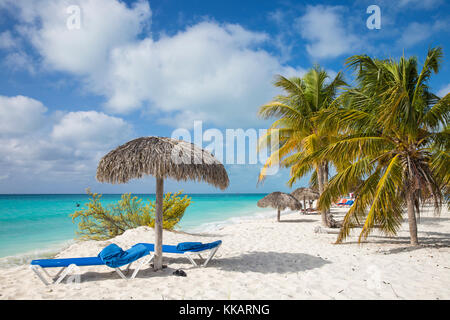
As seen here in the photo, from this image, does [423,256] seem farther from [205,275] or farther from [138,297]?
[138,297]

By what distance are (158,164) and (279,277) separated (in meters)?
2.78

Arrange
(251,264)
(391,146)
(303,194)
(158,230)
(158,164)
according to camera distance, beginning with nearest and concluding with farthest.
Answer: (158,164)
(158,230)
(251,264)
(391,146)
(303,194)

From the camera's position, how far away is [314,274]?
4.34m

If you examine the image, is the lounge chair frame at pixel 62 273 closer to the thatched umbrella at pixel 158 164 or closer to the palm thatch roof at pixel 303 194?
the thatched umbrella at pixel 158 164

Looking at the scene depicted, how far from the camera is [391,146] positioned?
20.5ft

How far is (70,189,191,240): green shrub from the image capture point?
8797mm

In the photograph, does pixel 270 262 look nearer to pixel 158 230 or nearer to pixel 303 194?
pixel 158 230

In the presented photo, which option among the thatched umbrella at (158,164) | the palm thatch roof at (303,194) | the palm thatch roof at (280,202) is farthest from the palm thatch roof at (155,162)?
the palm thatch roof at (303,194)

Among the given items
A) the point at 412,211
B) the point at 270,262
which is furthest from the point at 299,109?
the point at 270,262

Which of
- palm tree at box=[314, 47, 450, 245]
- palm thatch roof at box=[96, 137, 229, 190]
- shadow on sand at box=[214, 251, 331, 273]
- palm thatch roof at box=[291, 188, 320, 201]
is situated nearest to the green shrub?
palm thatch roof at box=[96, 137, 229, 190]

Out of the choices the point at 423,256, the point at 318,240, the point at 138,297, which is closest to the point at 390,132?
the point at 423,256

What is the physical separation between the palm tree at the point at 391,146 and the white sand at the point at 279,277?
0.79m

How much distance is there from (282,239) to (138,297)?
548cm

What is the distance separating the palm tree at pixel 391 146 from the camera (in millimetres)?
5336
